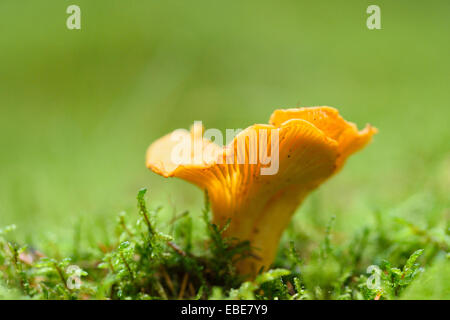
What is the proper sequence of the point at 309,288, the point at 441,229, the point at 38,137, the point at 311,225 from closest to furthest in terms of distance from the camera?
the point at 309,288, the point at 441,229, the point at 311,225, the point at 38,137

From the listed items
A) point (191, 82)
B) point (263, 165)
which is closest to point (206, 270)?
point (263, 165)

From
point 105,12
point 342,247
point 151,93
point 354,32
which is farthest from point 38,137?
point 354,32

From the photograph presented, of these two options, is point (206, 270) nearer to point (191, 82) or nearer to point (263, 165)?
point (263, 165)

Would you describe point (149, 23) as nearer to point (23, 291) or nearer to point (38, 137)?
point (38, 137)

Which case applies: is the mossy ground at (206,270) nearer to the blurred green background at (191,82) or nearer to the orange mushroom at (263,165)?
the orange mushroom at (263,165)

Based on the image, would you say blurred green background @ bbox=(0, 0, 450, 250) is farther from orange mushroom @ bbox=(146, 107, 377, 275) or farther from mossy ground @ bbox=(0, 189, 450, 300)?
orange mushroom @ bbox=(146, 107, 377, 275)
